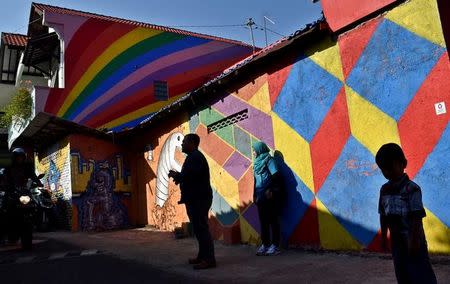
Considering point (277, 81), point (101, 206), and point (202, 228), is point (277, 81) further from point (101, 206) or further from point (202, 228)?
point (101, 206)

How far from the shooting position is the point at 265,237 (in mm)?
6125

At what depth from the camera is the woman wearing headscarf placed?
239 inches

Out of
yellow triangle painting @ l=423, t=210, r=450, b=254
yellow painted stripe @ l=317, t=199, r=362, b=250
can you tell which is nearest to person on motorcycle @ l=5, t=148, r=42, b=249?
yellow painted stripe @ l=317, t=199, r=362, b=250

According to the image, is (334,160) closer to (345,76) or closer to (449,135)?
(345,76)

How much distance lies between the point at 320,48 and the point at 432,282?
3805 mm

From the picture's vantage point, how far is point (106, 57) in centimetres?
1502

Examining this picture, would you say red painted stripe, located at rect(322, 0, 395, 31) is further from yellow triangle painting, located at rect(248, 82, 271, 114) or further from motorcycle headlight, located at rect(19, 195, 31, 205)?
motorcycle headlight, located at rect(19, 195, 31, 205)

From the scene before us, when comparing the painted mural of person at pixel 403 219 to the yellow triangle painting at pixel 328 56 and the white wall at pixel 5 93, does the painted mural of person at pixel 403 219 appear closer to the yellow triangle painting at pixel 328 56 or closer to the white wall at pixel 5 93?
the yellow triangle painting at pixel 328 56

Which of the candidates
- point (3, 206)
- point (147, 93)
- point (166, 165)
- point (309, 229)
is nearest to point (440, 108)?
point (309, 229)

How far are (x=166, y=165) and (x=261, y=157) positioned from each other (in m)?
4.81

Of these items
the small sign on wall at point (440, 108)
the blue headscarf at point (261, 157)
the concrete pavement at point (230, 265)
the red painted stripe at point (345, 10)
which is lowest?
the concrete pavement at point (230, 265)

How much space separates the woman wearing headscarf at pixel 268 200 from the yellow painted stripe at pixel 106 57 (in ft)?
31.6

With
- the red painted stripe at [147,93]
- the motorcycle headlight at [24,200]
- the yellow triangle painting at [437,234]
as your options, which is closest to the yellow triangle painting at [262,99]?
the yellow triangle painting at [437,234]

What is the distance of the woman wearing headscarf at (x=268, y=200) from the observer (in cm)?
607
